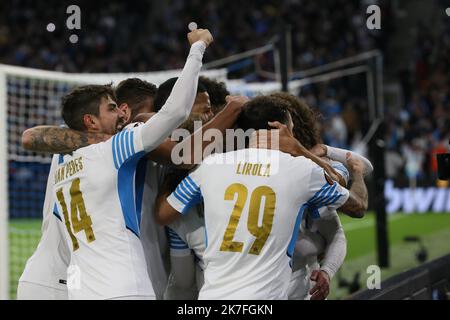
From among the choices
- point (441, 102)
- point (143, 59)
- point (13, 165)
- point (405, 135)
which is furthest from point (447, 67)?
point (13, 165)

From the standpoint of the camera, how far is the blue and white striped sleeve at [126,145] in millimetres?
4055

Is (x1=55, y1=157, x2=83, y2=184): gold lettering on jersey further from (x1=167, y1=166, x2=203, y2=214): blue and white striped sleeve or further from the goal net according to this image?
the goal net

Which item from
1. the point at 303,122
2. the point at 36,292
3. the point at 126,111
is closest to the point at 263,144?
the point at 303,122

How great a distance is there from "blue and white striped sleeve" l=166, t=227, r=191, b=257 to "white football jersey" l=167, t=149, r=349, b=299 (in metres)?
0.43

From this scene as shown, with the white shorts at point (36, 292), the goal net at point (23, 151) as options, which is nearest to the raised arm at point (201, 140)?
the white shorts at point (36, 292)

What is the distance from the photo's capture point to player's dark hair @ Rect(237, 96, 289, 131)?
13.5 ft

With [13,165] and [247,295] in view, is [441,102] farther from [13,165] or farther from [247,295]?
[247,295]

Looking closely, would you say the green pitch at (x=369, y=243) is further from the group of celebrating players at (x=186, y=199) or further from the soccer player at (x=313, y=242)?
the group of celebrating players at (x=186, y=199)

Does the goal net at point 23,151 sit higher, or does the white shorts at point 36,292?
the goal net at point 23,151

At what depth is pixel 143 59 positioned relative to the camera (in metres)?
26.7

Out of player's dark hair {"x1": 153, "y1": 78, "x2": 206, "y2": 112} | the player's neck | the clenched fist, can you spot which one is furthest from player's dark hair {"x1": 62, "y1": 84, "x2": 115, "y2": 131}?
the player's neck

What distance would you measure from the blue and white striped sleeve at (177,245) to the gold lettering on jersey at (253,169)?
64 cm

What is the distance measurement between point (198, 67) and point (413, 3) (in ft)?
79.2

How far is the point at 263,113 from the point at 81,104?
3.12 ft
